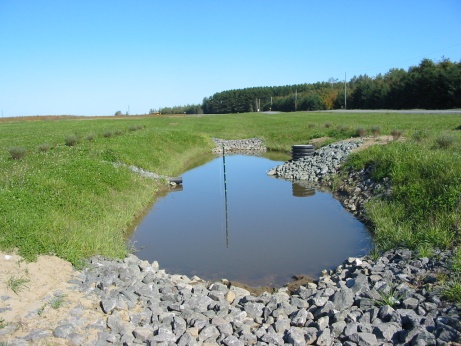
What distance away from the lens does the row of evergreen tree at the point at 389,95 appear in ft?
183

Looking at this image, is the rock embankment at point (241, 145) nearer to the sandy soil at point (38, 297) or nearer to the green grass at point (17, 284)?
the sandy soil at point (38, 297)

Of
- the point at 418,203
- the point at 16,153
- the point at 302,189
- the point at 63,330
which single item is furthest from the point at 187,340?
the point at 16,153

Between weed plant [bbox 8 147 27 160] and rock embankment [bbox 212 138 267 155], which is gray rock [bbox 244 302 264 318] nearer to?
weed plant [bbox 8 147 27 160]

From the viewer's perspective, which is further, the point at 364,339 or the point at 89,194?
the point at 89,194

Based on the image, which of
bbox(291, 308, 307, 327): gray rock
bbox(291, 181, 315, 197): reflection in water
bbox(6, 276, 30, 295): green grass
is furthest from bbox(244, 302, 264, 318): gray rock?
bbox(291, 181, 315, 197): reflection in water

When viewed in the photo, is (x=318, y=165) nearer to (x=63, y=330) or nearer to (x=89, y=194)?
(x=89, y=194)

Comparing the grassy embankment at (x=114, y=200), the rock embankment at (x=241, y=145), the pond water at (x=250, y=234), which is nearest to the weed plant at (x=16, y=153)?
the grassy embankment at (x=114, y=200)

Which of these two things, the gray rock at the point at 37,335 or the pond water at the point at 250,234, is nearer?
the gray rock at the point at 37,335

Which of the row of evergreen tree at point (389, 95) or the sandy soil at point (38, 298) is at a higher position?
the row of evergreen tree at point (389, 95)

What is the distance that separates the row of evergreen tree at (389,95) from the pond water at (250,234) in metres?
46.8

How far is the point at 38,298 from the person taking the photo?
6.18 meters

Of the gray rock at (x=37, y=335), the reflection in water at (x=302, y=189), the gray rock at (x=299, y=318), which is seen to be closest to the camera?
the gray rock at (x=37, y=335)

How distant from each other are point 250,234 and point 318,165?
10.7 m

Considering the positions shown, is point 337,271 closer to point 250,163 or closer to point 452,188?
point 452,188
